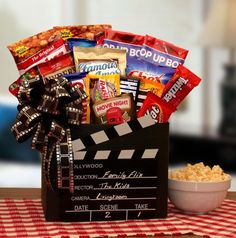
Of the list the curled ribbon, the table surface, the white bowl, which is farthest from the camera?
the table surface

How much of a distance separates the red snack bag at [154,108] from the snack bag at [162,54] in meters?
0.09

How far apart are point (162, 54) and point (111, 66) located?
12 centimetres

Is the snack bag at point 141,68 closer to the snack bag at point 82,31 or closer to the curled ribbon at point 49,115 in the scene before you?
the snack bag at point 82,31

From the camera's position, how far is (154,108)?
1202mm

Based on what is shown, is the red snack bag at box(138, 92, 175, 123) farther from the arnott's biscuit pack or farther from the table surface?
the table surface

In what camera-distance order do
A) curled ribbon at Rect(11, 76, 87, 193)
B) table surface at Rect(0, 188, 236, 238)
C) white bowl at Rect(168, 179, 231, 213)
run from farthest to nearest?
table surface at Rect(0, 188, 236, 238), white bowl at Rect(168, 179, 231, 213), curled ribbon at Rect(11, 76, 87, 193)

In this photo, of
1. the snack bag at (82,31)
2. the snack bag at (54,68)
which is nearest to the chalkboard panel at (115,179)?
the snack bag at (54,68)

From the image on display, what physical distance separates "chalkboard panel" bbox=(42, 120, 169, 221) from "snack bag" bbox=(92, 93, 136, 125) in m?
0.04

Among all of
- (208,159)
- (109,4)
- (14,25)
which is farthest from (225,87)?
(14,25)

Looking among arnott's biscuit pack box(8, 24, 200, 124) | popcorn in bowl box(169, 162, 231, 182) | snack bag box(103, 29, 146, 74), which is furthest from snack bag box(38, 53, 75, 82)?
popcorn in bowl box(169, 162, 231, 182)

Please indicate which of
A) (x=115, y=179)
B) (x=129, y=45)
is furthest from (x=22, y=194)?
(x=129, y=45)

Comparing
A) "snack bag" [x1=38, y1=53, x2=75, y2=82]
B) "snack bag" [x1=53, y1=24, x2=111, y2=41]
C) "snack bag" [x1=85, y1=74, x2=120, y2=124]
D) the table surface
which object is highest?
"snack bag" [x1=53, y1=24, x2=111, y2=41]

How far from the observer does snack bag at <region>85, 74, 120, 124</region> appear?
1.20m

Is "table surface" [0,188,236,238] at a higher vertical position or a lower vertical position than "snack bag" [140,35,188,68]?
lower
